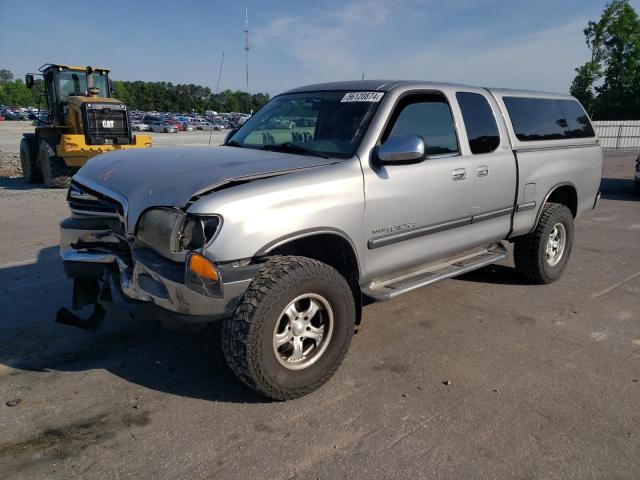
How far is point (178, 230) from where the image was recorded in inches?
111

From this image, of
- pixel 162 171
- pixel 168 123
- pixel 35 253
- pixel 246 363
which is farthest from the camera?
pixel 168 123

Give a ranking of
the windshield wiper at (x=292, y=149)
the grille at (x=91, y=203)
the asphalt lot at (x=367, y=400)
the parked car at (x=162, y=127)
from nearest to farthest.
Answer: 1. the asphalt lot at (x=367, y=400)
2. the grille at (x=91, y=203)
3. the windshield wiper at (x=292, y=149)
4. the parked car at (x=162, y=127)

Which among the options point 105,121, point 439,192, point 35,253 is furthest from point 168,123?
point 439,192

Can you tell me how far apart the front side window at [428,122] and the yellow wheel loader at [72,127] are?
9916mm

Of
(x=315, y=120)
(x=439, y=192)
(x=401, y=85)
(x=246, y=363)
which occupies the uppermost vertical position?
(x=401, y=85)

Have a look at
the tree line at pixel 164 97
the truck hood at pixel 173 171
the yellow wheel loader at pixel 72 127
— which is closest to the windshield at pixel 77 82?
the yellow wheel loader at pixel 72 127

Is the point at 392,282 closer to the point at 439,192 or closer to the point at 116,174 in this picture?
the point at 439,192

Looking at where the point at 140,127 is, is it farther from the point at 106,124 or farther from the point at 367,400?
the point at 367,400

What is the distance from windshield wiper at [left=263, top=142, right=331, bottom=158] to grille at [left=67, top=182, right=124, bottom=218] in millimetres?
1281

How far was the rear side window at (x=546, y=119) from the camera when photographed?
16.1 ft

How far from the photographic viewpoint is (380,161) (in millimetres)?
3525

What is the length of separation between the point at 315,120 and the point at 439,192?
1.14m

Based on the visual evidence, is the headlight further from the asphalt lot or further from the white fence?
the white fence

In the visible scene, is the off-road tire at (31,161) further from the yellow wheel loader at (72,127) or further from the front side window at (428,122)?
the front side window at (428,122)
